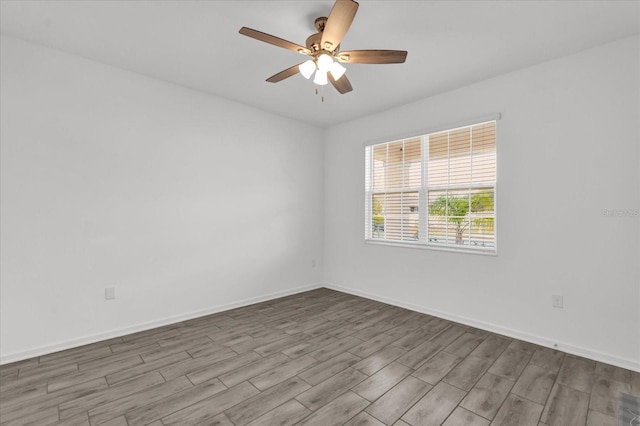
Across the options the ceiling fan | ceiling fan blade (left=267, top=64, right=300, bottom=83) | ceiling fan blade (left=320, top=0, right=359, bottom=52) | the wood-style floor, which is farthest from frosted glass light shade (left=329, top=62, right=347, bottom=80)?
the wood-style floor

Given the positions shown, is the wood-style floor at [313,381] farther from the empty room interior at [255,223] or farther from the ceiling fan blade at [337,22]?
the ceiling fan blade at [337,22]

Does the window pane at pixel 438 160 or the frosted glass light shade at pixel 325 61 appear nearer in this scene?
the frosted glass light shade at pixel 325 61

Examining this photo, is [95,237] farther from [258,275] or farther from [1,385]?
[258,275]

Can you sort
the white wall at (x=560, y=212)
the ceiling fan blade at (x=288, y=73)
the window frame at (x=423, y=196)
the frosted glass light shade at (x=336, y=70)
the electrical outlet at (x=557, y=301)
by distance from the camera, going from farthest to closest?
the window frame at (x=423, y=196), the electrical outlet at (x=557, y=301), the white wall at (x=560, y=212), the ceiling fan blade at (x=288, y=73), the frosted glass light shade at (x=336, y=70)

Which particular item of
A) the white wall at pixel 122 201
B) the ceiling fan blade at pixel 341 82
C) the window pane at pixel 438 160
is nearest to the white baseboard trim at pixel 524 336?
the window pane at pixel 438 160

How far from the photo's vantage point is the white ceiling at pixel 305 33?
2207mm

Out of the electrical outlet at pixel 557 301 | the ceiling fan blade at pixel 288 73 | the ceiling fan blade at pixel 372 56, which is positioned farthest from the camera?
the electrical outlet at pixel 557 301

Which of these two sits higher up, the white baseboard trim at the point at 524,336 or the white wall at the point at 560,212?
the white wall at the point at 560,212

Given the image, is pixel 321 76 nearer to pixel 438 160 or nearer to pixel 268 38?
pixel 268 38

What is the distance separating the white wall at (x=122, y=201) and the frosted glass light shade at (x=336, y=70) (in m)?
2.11

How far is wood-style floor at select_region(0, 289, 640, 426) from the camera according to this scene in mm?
1909

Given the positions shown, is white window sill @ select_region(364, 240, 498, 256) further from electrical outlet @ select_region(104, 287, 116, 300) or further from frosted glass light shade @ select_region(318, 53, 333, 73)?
electrical outlet @ select_region(104, 287, 116, 300)

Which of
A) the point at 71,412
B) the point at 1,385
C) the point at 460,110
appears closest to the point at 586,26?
the point at 460,110

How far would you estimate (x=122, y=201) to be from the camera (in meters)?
3.16
